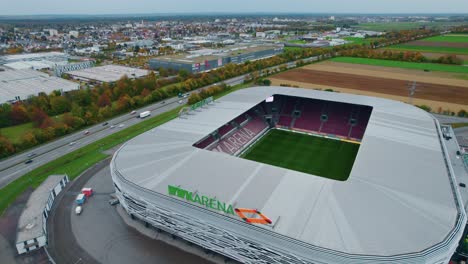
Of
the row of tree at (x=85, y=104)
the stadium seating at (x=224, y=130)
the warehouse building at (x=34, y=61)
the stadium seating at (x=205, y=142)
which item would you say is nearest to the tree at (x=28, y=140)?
the row of tree at (x=85, y=104)

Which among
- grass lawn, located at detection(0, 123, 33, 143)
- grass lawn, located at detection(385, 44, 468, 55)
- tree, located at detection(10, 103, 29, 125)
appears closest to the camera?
grass lawn, located at detection(0, 123, 33, 143)

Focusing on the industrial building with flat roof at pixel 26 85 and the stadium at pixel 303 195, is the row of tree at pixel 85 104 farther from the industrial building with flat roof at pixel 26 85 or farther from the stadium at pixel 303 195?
the stadium at pixel 303 195

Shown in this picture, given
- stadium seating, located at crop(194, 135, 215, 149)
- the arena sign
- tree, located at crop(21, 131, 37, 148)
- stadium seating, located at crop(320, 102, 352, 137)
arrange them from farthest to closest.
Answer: stadium seating, located at crop(320, 102, 352, 137)
tree, located at crop(21, 131, 37, 148)
stadium seating, located at crop(194, 135, 215, 149)
the arena sign

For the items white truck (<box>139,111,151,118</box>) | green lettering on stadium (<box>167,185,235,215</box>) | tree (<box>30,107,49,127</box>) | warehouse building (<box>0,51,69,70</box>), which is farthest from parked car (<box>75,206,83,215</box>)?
warehouse building (<box>0,51,69,70</box>)

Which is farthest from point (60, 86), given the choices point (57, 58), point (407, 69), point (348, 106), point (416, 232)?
point (407, 69)

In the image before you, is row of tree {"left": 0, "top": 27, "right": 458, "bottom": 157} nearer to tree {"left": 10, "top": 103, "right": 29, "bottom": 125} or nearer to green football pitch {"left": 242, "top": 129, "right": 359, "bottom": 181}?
tree {"left": 10, "top": 103, "right": 29, "bottom": 125}

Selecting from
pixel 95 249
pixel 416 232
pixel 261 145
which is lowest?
pixel 95 249

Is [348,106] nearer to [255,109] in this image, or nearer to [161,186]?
[255,109]
